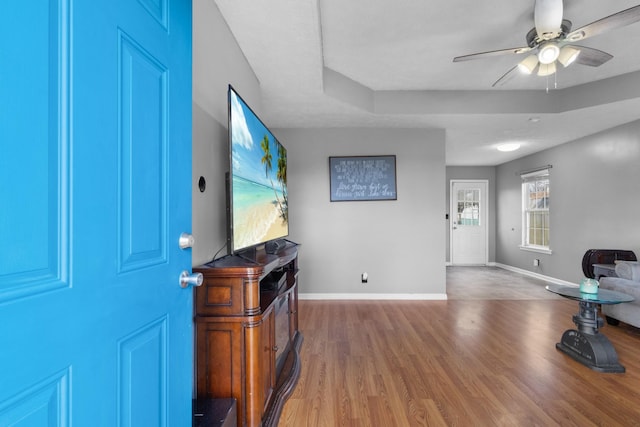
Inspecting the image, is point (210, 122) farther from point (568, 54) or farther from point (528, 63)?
point (568, 54)

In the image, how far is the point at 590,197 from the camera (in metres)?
4.66

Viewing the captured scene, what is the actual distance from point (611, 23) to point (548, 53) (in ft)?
1.21

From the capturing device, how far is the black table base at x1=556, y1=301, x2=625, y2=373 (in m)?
2.32

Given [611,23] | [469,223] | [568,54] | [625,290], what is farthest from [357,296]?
[469,223]

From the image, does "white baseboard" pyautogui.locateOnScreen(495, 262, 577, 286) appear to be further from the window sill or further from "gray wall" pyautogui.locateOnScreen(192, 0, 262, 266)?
"gray wall" pyautogui.locateOnScreen(192, 0, 262, 266)

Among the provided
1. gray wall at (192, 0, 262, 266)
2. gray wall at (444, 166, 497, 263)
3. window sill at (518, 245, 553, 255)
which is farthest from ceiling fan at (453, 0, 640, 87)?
gray wall at (444, 166, 497, 263)

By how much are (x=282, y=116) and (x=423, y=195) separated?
219cm

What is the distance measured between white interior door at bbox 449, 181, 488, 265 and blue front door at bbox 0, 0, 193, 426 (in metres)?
7.36

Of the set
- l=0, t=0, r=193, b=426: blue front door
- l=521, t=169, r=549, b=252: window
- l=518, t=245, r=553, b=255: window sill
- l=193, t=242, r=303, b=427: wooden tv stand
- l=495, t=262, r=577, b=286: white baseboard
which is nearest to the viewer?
l=0, t=0, r=193, b=426: blue front door

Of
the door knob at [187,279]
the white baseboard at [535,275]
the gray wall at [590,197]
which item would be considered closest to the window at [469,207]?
the white baseboard at [535,275]

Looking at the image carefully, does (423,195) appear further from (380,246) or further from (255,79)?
(255,79)

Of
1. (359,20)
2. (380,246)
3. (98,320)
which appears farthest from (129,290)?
(380,246)

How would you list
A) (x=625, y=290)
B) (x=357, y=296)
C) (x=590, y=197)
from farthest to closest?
1. (x=590, y=197)
2. (x=357, y=296)
3. (x=625, y=290)

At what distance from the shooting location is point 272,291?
6.28ft
